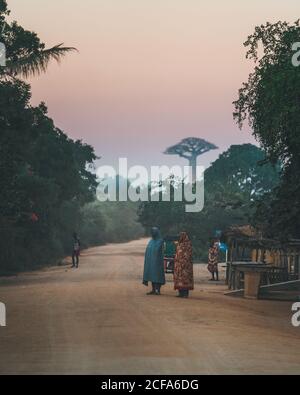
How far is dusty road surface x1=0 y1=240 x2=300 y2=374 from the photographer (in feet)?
38.1

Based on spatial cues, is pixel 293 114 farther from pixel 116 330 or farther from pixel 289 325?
pixel 116 330

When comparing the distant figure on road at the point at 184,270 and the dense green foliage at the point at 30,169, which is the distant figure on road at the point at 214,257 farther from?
the distant figure on road at the point at 184,270

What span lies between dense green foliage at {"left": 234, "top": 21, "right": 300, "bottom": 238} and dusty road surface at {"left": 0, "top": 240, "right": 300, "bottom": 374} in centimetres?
277

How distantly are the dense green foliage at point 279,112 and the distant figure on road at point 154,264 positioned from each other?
3.60 m

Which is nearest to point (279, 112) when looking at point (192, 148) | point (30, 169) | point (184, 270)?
point (184, 270)

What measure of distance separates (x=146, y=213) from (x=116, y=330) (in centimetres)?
6004

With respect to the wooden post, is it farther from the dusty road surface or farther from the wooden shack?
the dusty road surface

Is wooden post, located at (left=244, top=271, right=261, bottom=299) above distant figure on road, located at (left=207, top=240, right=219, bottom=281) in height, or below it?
below

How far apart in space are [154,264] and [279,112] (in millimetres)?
5748

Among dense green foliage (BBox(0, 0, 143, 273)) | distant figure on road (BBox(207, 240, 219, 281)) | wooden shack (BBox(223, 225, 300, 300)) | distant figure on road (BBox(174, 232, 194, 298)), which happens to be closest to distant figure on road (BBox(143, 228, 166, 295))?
distant figure on road (BBox(174, 232, 194, 298))

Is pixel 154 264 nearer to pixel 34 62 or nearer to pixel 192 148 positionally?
pixel 34 62

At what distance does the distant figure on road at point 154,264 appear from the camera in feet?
78.2

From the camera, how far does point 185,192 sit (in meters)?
75.2

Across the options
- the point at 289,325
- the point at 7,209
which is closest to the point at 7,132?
the point at 7,209
